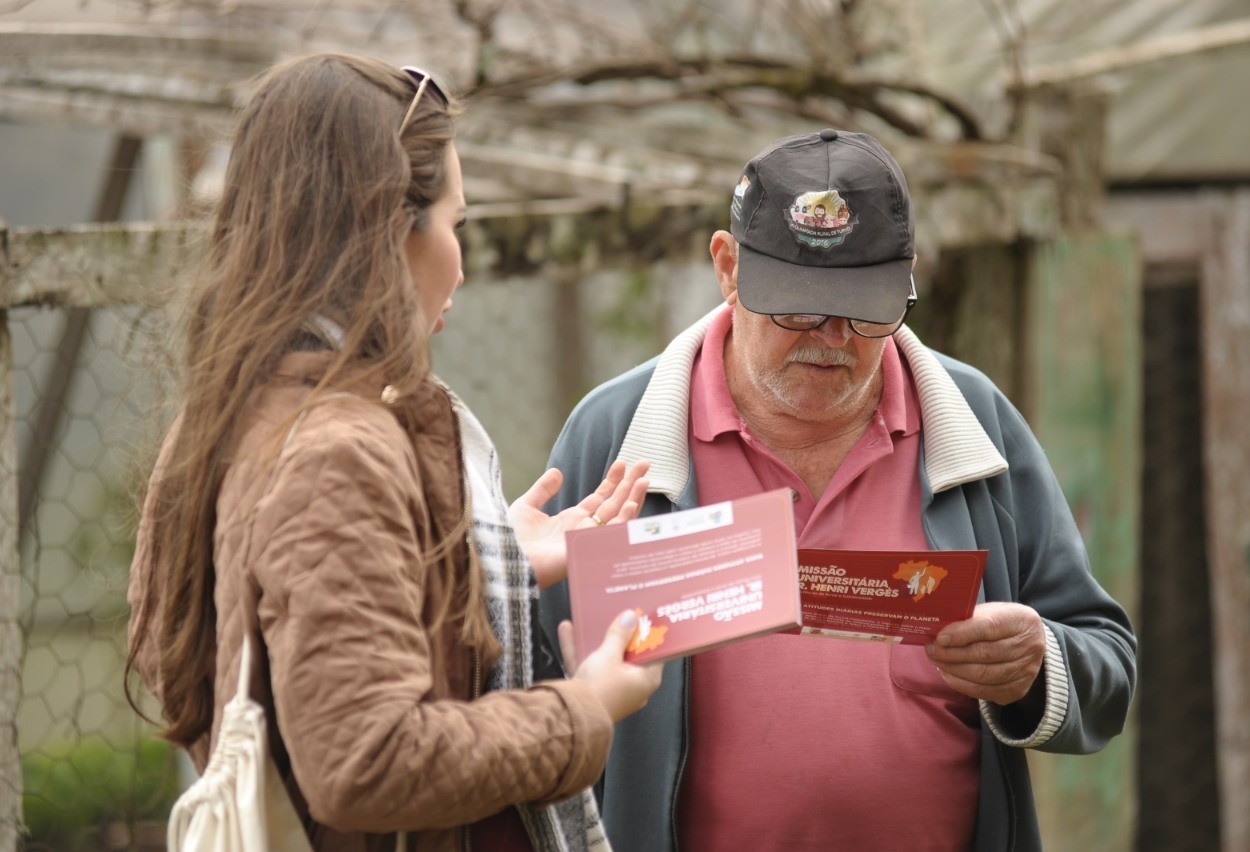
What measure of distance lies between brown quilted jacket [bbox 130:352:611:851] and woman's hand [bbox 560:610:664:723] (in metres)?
0.04

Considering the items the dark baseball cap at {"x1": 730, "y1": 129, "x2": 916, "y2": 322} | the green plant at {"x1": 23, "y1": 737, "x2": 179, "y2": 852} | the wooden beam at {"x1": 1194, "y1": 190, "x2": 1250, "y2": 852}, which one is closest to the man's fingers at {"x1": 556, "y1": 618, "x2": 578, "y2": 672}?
the dark baseball cap at {"x1": 730, "y1": 129, "x2": 916, "y2": 322}

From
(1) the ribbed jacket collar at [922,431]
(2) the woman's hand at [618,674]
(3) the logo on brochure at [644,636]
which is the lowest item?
(2) the woman's hand at [618,674]

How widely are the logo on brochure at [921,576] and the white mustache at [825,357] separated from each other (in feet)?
1.75

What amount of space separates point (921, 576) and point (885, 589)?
5 centimetres

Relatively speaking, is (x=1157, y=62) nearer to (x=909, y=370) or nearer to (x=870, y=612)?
(x=909, y=370)

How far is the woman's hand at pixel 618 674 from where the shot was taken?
1.78 m

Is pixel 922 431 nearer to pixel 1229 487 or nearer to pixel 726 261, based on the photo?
pixel 726 261

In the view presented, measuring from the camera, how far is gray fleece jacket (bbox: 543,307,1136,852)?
240 centimetres

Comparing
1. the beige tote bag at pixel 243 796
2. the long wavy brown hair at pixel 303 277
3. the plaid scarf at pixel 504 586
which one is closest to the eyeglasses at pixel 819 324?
the plaid scarf at pixel 504 586

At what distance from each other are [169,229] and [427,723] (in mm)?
1457

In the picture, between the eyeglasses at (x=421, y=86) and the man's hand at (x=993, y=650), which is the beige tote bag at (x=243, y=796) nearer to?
the eyeglasses at (x=421, y=86)

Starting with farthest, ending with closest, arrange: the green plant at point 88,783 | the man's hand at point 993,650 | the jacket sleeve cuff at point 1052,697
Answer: the green plant at point 88,783 < the jacket sleeve cuff at point 1052,697 < the man's hand at point 993,650

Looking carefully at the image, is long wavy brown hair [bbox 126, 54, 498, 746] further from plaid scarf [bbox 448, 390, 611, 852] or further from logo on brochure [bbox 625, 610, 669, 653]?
logo on brochure [bbox 625, 610, 669, 653]

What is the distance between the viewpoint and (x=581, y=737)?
1.70 metres
